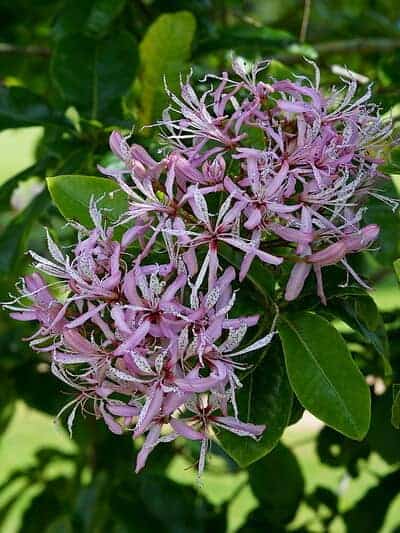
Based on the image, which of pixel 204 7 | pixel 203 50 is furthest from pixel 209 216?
pixel 204 7

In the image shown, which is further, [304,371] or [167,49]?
[167,49]

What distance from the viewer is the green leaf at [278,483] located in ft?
5.25

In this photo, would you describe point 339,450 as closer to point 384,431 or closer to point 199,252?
point 384,431

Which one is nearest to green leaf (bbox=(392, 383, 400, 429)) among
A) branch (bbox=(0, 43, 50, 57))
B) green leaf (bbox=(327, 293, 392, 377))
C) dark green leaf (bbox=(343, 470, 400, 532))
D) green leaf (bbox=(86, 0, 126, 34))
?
green leaf (bbox=(327, 293, 392, 377))

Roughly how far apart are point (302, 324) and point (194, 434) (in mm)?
151

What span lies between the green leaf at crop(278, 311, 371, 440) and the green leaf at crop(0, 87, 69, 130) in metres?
0.63

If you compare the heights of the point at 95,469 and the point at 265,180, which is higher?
the point at 265,180

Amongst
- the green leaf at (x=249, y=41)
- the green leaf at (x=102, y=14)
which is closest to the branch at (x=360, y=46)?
the green leaf at (x=249, y=41)

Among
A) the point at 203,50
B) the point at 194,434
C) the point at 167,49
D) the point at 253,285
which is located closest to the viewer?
the point at 194,434

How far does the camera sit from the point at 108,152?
132 centimetres

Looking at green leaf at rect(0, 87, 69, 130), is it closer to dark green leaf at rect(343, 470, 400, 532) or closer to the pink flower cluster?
the pink flower cluster

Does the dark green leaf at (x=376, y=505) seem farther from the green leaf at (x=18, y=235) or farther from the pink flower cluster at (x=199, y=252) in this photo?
the pink flower cluster at (x=199, y=252)

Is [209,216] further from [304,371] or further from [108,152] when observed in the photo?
[108,152]

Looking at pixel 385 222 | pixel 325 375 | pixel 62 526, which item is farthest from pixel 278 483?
pixel 325 375
